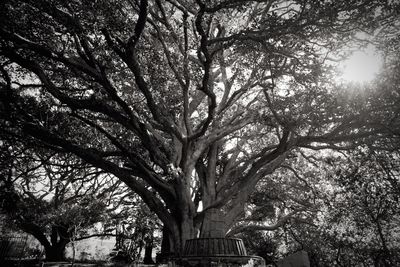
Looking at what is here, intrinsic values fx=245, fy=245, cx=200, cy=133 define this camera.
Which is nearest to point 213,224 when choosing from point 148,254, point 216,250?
point 216,250

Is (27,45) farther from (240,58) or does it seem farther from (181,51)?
(240,58)

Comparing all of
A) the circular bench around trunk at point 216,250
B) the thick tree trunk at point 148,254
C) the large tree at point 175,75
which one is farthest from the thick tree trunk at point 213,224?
the thick tree trunk at point 148,254

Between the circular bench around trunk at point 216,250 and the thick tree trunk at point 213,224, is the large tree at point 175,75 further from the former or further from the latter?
the circular bench around trunk at point 216,250

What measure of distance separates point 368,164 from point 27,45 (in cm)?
1098

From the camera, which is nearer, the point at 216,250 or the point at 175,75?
the point at 216,250

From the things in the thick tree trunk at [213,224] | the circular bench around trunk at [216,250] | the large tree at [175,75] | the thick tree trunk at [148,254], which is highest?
the large tree at [175,75]

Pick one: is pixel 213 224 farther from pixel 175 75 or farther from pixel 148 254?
pixel 148 254

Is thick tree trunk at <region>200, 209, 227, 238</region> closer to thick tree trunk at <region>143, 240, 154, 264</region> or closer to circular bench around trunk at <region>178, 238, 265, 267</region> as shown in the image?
circular bench around trunk at <region>178, 238, 265, 267</region>

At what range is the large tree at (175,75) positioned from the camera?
5340mm

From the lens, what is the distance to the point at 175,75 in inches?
290

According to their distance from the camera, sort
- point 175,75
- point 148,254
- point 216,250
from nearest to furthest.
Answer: point 216,250, point 175,75, point 148,254

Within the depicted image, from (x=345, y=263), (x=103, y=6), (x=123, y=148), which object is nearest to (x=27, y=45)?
(x=103, y=6)

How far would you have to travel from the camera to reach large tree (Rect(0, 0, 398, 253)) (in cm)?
534

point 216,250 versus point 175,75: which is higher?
point 175,75
